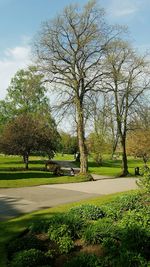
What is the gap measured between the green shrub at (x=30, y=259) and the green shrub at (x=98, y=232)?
1.04 metres

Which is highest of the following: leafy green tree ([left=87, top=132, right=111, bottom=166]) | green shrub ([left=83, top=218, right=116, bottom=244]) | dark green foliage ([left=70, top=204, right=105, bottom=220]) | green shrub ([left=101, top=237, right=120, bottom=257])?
leafy green tree ([left=87, top=132, right=111, bottom=166])

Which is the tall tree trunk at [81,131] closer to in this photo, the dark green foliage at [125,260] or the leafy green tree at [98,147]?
the leafy green tree at [98,147]

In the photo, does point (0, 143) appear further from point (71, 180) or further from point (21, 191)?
point (21, 191)

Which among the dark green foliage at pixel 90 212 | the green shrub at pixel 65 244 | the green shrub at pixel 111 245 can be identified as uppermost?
the dark green foliage at pixel 90 212

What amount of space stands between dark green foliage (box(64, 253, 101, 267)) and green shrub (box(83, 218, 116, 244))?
0.88 metres

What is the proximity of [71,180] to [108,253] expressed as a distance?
23336mm

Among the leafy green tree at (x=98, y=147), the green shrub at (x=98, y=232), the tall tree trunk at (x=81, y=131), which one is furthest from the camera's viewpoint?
the leafy green tree at (x=98, y=147)

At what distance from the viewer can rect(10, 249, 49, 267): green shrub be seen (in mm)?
7500

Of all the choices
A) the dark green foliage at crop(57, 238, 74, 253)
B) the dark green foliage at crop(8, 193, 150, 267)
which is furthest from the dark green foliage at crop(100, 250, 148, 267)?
the dark green foliage at crop(57, 238, 74, 253)

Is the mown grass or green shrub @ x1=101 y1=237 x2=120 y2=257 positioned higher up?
green shrub @ x1=101 y1=237 x2=120 y2=257

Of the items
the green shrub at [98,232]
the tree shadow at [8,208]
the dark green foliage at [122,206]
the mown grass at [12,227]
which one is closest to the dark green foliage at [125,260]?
the green shrub at [98,232]

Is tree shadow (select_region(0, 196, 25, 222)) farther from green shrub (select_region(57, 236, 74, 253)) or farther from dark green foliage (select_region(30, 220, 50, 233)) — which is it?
green shrub (select_region(57, 236, 74, 253))

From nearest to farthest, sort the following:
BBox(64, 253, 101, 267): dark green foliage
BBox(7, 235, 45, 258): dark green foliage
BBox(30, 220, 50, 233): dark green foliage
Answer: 1. BBox(64, 253, 101, 267): dark green foliage
2. BBox(7, 235, 45, 258): dark green foliage
3. BBox(30, 220, 50, 233): dark green foliage

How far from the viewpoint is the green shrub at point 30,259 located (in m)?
7.50
